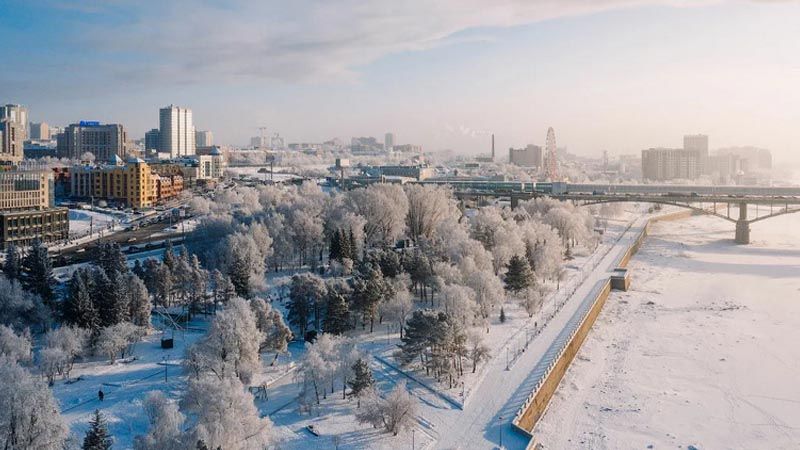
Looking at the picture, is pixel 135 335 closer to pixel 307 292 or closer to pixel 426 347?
pixel 307 292

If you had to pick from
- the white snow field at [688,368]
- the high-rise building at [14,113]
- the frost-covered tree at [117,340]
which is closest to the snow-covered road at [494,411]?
the white snow field at [688,368]

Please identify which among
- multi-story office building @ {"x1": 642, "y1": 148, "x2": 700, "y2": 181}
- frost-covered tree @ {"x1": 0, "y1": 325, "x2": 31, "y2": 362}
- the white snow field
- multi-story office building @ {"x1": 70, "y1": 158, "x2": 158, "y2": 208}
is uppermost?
multi-story office building @ {"x1": 642, "y1": 148, "x2": 700, "y2": 181}

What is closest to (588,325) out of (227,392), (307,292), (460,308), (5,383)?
(460,308)

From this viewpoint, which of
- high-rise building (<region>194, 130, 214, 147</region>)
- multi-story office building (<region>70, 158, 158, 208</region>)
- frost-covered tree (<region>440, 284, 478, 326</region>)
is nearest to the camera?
frost-covered tree (<region>440, 284, 478, 326</region>)

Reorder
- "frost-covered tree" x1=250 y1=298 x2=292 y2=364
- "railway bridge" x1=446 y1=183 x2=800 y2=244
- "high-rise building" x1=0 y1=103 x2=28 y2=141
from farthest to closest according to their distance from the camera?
1. "high-rise building" x1=0 y1=103 x2=28 y2=141
2. "railway bridge" x1=446 y1=183 x2=800 y2=244
3. "frost-covered tree" x1=250 y1=298 x2=292 y2=364

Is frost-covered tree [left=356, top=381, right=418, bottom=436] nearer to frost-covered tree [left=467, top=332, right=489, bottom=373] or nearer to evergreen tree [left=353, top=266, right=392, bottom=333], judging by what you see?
frost-covered tree [left=467, top=332, right=489, bottom=373]

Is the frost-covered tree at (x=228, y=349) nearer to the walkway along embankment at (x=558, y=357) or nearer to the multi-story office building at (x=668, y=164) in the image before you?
the walkway along embankment at (x=558, y=357)

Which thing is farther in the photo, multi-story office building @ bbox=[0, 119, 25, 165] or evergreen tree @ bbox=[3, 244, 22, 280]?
multi-story office building @ bbox=[0, 119, 25, 165]

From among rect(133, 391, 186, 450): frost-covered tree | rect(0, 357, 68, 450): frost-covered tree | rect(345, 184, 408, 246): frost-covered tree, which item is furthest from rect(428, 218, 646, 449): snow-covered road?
rect(345, 184, 408, 246): frost-covered tree
